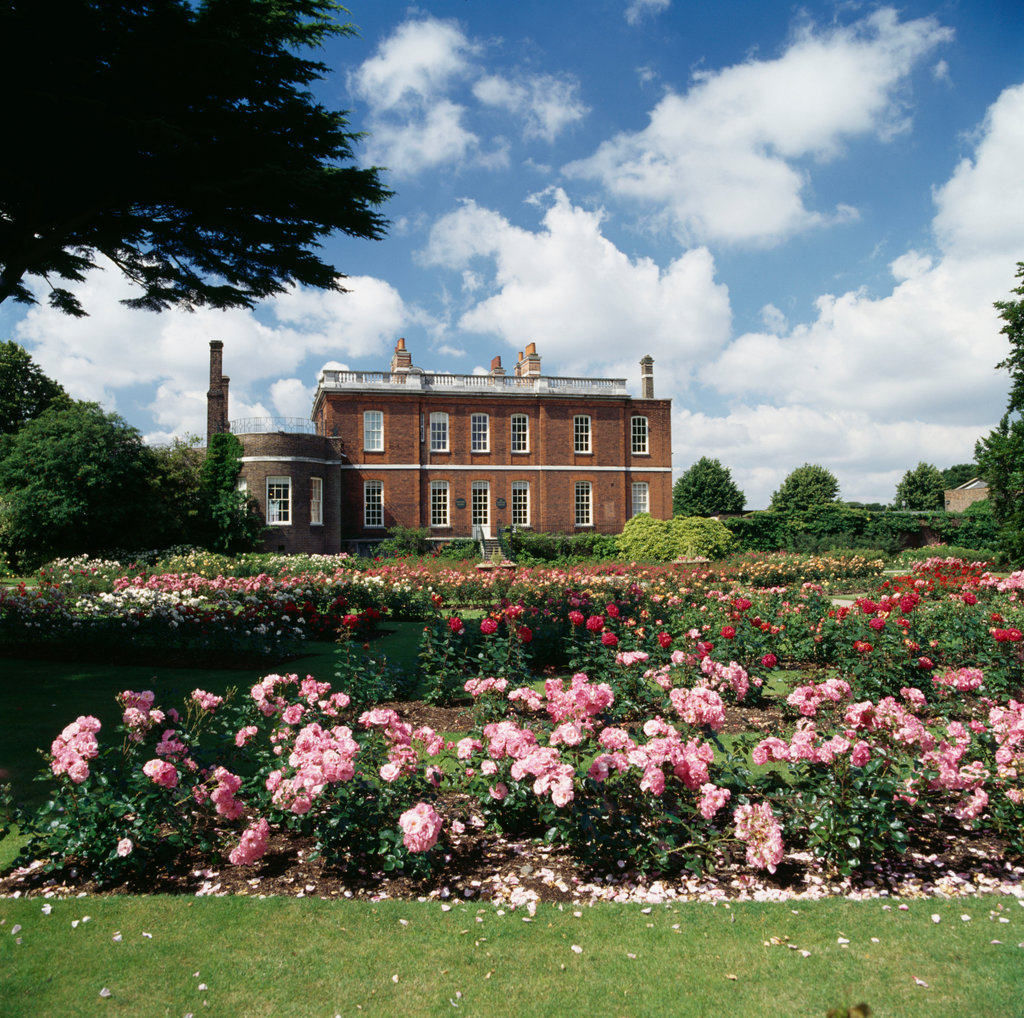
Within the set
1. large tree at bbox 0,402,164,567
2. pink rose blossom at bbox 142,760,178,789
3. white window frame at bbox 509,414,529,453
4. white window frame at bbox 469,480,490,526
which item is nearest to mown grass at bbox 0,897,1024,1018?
pink rose blossom at bbox 142,760,178,789

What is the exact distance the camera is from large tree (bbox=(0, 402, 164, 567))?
21.0 m

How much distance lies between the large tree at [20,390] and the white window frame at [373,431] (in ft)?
43.8

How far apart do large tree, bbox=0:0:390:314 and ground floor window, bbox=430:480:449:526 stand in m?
21.6

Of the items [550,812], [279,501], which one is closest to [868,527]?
[279,501]

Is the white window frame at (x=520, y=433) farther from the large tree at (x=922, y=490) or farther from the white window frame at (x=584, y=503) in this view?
the large tree at (x=922, y=490)

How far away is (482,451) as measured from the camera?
1262 inches

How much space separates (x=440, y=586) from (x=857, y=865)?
427 inches

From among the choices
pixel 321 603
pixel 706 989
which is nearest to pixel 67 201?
pixel 321 603

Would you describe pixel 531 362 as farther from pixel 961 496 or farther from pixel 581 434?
pixel 961 496

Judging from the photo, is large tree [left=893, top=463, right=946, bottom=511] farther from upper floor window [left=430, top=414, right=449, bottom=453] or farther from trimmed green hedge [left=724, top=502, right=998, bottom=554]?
upper floor window [left=430, top=414, right=449, bottom=453]

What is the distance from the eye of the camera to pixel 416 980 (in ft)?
9.00

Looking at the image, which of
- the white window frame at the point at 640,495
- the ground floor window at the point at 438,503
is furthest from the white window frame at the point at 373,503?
the white window frame at the point at 640,495

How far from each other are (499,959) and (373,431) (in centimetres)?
2899

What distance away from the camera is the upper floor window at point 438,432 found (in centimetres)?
3166
